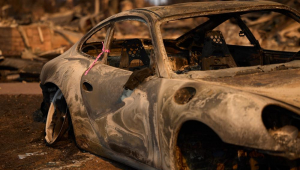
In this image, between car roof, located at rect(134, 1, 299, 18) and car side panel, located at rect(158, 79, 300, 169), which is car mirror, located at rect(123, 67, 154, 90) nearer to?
car side panel, located at rect(158, 79, 300, 169)

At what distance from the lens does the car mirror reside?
4.00 m

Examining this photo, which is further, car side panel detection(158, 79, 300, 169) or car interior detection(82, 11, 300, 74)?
car interior detection(82, 11, 300, 74)

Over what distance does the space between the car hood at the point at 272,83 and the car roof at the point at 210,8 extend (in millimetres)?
811

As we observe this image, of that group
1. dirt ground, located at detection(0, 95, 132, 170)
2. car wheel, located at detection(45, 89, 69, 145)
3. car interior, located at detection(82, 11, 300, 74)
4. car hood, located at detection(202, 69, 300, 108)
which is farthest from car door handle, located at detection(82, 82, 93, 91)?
car hood, located at detection(202, 69, 300, 108)

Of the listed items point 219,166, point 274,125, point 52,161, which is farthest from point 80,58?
point 274,125

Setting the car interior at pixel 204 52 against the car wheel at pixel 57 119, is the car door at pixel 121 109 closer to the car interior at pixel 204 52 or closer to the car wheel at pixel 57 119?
the car interior at pixel 204 52

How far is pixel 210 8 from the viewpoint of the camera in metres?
4.53

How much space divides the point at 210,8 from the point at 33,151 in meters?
2.49

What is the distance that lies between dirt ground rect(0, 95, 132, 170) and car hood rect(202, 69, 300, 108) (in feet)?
4.58

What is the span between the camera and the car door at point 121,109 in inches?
151

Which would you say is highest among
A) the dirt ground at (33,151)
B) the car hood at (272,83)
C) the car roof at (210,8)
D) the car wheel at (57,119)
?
the car roof at (210,8)

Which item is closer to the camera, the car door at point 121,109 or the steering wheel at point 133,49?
the car door at point 121,109

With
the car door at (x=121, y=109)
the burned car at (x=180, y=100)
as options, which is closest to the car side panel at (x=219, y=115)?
the burned car at (x=180, y=100)

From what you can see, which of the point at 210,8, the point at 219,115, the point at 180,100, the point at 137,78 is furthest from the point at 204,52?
the point at 219,115
